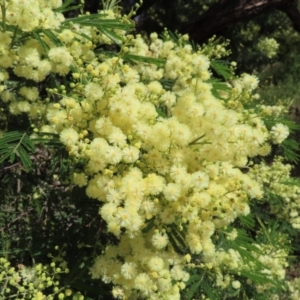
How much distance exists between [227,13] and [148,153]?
4.29m

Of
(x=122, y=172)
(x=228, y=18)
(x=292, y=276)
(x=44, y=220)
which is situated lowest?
(x=292, y=276)

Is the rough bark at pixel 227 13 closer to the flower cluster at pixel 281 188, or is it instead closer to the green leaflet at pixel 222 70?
the flower cluster at pixel 281 188

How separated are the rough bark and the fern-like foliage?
13.4 ft

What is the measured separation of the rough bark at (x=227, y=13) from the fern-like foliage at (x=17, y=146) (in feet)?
13.4

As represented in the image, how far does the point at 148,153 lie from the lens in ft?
4.32

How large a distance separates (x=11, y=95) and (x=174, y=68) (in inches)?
27.4

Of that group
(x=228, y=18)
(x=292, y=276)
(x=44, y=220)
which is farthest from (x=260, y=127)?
(x=292, y=276)

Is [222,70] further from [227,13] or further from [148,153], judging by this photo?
[227,13]

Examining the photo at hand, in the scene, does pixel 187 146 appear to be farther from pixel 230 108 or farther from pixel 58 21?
pixel 58 21

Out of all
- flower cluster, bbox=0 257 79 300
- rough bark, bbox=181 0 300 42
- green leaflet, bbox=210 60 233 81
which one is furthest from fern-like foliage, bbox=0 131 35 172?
rough bark, bbox=181 0 300 42

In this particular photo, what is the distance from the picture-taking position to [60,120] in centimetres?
140

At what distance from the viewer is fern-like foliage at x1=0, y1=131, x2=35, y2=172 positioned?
4.81 ft

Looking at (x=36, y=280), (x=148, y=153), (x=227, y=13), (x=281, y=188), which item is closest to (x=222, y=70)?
(x=281, y=188)

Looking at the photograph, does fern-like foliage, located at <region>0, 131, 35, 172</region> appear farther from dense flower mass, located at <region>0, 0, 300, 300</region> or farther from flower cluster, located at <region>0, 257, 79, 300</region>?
flower cluster, located at <region>0, 257, 79, 300</region>
